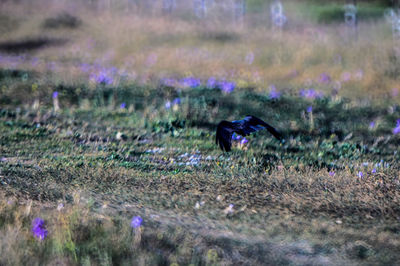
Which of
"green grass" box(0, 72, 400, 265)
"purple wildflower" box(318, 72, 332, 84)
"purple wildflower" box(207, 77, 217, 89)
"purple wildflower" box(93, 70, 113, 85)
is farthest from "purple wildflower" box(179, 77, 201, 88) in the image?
"purple wildflower" box(318, 72, 332, 84)

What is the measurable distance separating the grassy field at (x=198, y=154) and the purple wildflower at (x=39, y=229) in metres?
0.01

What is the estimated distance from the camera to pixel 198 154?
506 centimetres

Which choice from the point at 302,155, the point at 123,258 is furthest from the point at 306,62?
the point at 123,258

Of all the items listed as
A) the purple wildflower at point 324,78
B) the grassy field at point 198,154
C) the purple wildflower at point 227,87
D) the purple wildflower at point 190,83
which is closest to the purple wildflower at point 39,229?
the grassy field at point 198,154

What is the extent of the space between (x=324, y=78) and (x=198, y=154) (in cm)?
493

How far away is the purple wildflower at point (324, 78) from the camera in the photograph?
29.8 feet

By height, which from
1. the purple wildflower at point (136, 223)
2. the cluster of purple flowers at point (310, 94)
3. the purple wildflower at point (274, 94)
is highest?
the purple wildflower at point (136, 223)

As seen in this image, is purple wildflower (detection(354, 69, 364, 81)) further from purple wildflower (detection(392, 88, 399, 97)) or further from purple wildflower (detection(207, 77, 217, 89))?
purple wildflower (detection(207, 77, 217, 89))

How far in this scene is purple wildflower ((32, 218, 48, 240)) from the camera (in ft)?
8.82

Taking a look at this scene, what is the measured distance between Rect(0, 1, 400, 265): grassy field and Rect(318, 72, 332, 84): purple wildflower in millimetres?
21

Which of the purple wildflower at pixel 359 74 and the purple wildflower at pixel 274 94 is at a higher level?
the purple wildflower at pixel 274 94

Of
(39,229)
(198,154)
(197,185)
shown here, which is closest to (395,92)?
(198,154)

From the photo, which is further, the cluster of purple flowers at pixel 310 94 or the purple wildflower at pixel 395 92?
the purple wildflower at pixel 395 92

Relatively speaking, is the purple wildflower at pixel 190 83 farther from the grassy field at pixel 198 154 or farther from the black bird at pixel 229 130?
the black bird at pixel 229 130
